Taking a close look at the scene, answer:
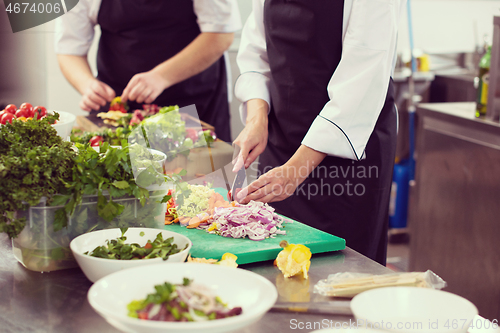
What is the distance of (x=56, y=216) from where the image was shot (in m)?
0.86

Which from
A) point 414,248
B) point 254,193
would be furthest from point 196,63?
point 414,248

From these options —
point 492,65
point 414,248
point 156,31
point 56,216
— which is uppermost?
point 156,31

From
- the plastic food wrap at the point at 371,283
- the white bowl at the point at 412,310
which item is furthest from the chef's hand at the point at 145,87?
the white bowl at the point at 412,310

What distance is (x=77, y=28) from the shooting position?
2324mm

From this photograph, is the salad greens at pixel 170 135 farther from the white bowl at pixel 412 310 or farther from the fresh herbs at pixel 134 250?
the white bowl at pixel 412 310

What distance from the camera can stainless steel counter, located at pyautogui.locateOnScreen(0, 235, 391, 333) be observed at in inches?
29.2

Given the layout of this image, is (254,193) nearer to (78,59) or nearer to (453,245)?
(453,245)

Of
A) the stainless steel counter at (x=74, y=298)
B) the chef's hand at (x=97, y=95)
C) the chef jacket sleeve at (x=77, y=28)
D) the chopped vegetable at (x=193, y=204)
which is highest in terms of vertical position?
the chef jacket sleeve at (x=77, y=28)

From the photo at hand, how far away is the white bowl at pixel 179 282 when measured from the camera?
1.95ft

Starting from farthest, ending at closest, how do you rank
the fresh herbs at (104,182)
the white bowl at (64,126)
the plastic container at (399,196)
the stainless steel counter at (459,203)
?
the plastic container at (399,196) → the stainless steel counter at (459,203) → the white bowl at (64,126) → the fresh herbs at (104,182)

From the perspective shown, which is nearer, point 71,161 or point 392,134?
point 71,161

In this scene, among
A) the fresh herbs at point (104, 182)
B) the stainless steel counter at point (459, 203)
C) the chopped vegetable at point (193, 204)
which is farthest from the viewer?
the stainless steel counter at point (459, 203)

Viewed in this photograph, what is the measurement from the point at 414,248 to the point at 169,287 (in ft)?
6.77

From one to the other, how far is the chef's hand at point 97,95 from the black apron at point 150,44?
0.11 metres
